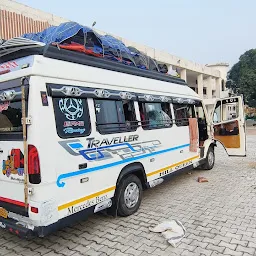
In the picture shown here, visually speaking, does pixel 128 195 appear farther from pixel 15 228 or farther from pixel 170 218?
pixel 15 228

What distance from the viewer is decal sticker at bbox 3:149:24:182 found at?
9.77 feet

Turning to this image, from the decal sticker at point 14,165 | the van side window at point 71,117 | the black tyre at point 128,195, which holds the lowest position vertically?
the black tyre at point 128,195

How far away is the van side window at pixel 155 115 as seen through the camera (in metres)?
4.62

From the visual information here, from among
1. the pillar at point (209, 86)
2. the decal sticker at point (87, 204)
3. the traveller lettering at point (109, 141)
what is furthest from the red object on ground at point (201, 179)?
the pillar at point (209, 86)

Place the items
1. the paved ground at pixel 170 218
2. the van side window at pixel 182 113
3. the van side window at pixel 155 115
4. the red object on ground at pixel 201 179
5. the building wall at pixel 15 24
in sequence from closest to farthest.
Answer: the paved ground at pixel 170 218
the van side window at pixel 155 115
the van side window at pixel 182 113
the red object on ground at pixel 201 179
the building wall at pixel 15 24

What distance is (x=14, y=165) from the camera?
3053 millimetres

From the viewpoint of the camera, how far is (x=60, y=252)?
3.25 meters

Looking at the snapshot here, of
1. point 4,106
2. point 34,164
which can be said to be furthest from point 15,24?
point 34,164

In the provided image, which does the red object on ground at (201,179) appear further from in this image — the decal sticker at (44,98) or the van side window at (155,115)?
the decal sticker at (44,98)

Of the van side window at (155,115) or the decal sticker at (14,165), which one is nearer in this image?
the decal sticker at (14,165)

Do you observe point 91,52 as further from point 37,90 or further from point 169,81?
point 169,81

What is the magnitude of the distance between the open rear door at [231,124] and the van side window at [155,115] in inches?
116

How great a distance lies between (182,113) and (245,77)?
2714cm

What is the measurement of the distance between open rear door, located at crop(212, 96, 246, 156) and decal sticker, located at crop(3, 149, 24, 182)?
6.24 m
